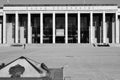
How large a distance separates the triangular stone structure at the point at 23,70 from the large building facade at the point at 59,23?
78525 millimetres

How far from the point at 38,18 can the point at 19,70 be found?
8781 centimetres

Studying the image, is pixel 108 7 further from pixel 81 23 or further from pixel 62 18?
pixel 62 18

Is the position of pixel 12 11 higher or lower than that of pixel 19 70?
higher

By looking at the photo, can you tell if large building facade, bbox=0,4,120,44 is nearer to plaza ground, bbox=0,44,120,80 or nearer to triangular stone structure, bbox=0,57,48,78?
plaza ground, bbox=0,44,120,80

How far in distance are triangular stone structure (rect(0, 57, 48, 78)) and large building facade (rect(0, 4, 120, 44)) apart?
78525 millimetres

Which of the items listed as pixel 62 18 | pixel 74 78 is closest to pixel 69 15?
pixel 62 18

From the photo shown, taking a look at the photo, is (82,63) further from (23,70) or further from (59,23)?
(59,23)

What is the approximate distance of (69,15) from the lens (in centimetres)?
9062

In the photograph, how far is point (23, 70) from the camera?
17.5 feet

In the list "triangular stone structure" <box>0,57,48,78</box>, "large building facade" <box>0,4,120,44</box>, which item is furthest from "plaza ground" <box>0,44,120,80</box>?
"large building facade" <box>0,4,120,44</box>

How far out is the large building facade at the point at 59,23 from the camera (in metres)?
83.6

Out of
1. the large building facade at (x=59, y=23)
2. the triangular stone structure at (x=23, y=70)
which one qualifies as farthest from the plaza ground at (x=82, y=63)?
the large building facade at (x=59, y=23)

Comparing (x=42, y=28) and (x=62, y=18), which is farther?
(x=62, y=18)

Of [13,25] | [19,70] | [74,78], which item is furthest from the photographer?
[13,25]
